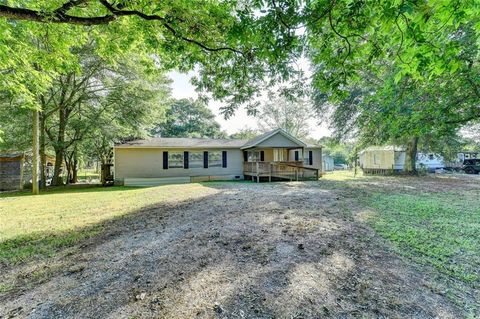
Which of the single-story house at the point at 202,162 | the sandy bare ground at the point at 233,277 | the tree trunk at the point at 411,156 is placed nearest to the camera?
the sandy bare ground at the point at 233,277

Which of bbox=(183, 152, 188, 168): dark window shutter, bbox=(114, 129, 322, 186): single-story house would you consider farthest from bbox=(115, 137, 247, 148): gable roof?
bbox=(183, 152, 188, 168): dark window shutter

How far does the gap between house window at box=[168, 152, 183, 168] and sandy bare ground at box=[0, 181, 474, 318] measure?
13.4 metres

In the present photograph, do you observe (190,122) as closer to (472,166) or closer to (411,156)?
(411,156)

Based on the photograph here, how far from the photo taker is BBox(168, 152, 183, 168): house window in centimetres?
1842

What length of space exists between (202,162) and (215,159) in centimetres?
108

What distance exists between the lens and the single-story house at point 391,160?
2784 centimetres

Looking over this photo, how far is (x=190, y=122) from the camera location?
3556 cm

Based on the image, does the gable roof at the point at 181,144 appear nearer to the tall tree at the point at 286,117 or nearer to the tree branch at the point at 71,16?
the tree branch at the point at 71,16

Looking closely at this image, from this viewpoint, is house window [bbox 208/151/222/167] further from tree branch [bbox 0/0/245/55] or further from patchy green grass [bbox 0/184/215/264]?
tree branch [bbox 0/0/245/55]

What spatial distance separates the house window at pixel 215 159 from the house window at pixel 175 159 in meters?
2.25

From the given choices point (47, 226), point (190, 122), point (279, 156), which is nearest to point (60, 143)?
point (47, 226)

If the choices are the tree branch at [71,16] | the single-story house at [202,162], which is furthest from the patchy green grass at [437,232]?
the single-story house at [202,162]

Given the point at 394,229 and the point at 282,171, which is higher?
the point at 282,171

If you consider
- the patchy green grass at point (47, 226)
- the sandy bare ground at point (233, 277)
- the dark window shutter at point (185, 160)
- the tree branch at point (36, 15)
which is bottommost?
the patchy green grass at point (47, 226)
